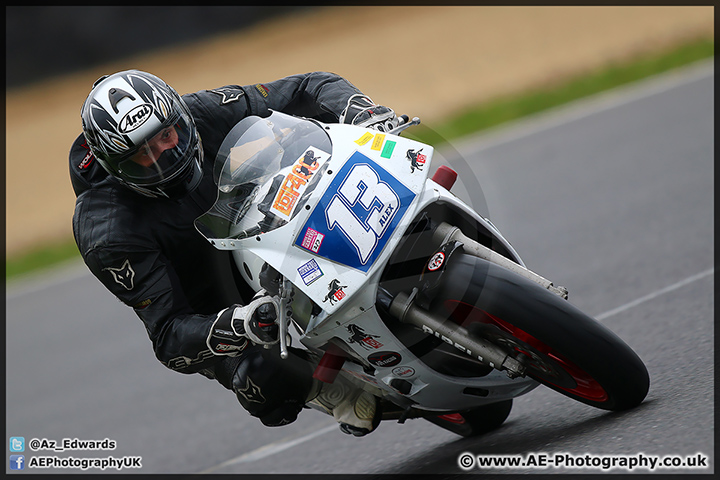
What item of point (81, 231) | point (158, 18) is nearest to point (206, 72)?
point (158, 18)

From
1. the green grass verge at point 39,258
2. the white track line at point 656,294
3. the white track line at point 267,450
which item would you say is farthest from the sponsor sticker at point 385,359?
the green grass verge at point 39,258

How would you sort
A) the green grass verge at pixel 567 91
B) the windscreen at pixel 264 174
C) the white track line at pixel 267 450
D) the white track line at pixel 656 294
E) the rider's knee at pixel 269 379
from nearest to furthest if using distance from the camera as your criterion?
the windscreen at pixel 264 174 < the rider's knee at pixel 269 379 < the white track line at pixel 267 450 < the white track line at pixel 656 294 < the green grass verge at pixel 567 91

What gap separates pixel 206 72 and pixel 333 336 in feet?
57.2

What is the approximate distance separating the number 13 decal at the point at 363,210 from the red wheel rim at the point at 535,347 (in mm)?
367

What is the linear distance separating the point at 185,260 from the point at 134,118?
665 millimetres

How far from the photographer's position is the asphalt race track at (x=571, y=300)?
11.4 ft

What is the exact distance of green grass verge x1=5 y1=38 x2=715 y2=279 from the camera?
10653mm

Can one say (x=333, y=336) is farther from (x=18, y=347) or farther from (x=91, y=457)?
(x=18, y=347)

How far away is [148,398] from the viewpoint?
20.1 feet

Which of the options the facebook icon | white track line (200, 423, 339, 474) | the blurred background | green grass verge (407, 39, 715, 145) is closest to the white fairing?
white track line (200, 423, 339, 474)

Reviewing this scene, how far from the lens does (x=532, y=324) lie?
2.85 m

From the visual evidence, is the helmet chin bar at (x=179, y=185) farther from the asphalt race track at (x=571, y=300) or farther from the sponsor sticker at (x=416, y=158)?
the asphalt race track at (x=571, y=300)

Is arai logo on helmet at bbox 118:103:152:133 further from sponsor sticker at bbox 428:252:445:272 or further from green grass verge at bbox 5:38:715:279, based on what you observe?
green grass verge at bbox 5:38:715:279

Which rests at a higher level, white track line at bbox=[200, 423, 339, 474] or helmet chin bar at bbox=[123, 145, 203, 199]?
helmet chin bar at bbox=[123, 145, 203, 199]
